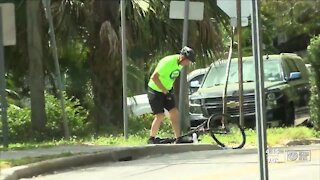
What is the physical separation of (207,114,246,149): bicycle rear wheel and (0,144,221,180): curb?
0.36 meters

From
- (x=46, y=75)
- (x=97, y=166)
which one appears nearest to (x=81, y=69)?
(x=46, y=75)

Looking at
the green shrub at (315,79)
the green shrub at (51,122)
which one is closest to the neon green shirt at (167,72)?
the green shrub at (315,79)

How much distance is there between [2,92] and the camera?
1088 cm

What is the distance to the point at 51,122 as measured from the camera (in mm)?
16328

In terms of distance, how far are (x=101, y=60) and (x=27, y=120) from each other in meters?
2.35

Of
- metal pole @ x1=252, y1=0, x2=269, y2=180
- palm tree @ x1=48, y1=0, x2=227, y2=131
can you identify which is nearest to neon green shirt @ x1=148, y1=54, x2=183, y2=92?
palm tree @ x1=48, y1=0, x2=227, y2=131

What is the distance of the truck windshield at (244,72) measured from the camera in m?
15.7

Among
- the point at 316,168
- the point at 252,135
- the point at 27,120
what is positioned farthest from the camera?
the point at 27,120

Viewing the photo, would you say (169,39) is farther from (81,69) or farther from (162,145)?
(162,145)

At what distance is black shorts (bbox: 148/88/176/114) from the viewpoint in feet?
36.8

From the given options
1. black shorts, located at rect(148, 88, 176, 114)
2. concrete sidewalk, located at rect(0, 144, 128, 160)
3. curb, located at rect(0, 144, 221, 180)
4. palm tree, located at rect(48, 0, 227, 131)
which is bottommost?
curb, located at rect(0, 144, 221, 180)

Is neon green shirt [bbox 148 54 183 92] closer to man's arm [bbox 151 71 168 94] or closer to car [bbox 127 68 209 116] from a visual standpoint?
man's arm [bbox 151 71 168 94]

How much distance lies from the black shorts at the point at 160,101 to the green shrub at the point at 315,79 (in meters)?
2.70

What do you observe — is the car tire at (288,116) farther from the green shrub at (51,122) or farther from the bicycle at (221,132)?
the green shrub at (51,122)
